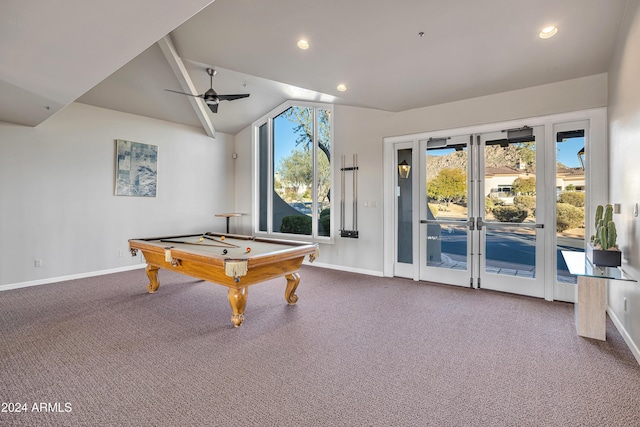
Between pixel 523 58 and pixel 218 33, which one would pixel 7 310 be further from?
pixel 523 58

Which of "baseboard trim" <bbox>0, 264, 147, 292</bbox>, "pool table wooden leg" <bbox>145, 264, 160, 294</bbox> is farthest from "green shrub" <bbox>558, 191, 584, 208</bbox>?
"baseboard trim" <bbox>0, 264, 147, 292</bbox>

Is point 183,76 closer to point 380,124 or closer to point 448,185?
point 380,124

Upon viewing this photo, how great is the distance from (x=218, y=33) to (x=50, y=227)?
4.12 metres

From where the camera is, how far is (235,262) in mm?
2783

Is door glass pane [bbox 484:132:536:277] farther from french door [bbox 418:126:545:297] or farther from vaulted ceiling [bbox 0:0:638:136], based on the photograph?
vaulted ceiling [bbox 0:0:638:136]

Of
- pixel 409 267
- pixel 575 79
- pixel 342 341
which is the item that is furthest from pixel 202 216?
pixel 575 79

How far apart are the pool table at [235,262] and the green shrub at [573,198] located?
10.9ft

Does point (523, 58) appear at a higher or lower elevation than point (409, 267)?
higher

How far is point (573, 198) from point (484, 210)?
1.03m

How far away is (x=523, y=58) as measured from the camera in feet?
11.3

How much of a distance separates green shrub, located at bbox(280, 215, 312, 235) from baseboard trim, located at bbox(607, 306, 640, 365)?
15.5ft

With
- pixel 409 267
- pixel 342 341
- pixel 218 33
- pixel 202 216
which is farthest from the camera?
pixel 202 216

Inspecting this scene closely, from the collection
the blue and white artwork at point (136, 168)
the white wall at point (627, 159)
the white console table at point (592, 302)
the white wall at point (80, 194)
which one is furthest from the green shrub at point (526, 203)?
the blue and white artwork at point (136, 168)

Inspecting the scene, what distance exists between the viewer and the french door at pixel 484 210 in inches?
166
